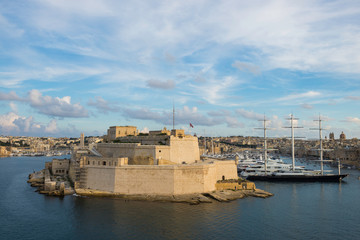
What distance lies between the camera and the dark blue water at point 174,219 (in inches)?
786

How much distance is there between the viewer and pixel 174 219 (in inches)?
885

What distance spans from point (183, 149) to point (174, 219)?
1287cm

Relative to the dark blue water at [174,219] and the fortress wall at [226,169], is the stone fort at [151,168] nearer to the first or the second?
the fortress wall at [226,169]

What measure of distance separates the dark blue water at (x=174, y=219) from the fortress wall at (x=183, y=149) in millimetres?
7644

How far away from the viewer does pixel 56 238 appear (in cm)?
1922

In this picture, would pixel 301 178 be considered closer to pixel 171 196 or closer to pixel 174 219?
pixel 171 196

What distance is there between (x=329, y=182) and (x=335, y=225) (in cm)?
2658

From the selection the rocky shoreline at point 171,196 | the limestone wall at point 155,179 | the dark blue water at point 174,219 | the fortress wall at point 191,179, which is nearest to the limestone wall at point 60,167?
the rocky shoreline at point 171,196

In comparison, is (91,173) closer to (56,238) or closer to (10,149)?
(56,238)

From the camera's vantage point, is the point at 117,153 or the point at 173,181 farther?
the point at 117,153

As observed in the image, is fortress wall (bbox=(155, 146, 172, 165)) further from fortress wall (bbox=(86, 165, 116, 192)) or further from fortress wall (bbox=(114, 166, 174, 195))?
fortress wall (bbox=(86, 165, 116, 192))

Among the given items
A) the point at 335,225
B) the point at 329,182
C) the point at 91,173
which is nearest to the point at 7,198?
the point at 91,173

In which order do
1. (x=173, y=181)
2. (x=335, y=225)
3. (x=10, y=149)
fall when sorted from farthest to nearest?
(x=10, y=149) → (x=173, y=181) → (x=335, y=225)

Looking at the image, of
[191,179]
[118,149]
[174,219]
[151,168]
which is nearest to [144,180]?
[151,168]
